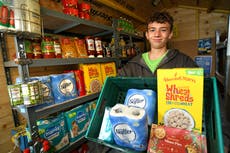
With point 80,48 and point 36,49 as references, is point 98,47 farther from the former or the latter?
point 36,49

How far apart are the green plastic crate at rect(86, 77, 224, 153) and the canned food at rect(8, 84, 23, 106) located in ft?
2.41

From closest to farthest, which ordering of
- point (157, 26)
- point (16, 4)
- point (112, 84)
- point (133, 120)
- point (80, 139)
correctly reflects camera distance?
point (133, 120)
point (112, 84)
point (16, 4)
point (157, 26)
point (80, 139)

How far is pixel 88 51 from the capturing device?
165cm

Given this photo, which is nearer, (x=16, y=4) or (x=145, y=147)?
(x=145, y=147)

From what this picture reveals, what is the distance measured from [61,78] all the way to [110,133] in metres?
0.96

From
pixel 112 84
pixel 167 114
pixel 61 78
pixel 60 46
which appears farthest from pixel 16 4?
pixel 167 114

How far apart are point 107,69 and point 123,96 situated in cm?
109

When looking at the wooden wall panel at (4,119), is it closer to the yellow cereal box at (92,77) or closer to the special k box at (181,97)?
the yellow cereal box at (92,77)

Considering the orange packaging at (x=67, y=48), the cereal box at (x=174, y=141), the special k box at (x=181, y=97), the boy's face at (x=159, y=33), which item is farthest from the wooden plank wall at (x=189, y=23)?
the cereal box at (x=174, y=141)

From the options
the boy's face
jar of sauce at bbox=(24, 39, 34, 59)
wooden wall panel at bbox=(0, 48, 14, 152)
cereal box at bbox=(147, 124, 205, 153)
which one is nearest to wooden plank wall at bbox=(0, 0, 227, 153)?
jar of sauce at bbox=(24, 39, 34, 59)

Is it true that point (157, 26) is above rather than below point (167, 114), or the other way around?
above

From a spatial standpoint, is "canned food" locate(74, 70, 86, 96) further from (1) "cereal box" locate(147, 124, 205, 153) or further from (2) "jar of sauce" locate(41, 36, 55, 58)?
(1) "cereal box" locate(147, 124, 205, 153)

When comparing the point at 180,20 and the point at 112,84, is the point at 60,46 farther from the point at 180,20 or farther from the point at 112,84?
the point at 180,20

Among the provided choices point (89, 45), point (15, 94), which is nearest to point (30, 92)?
point (15, 94)
